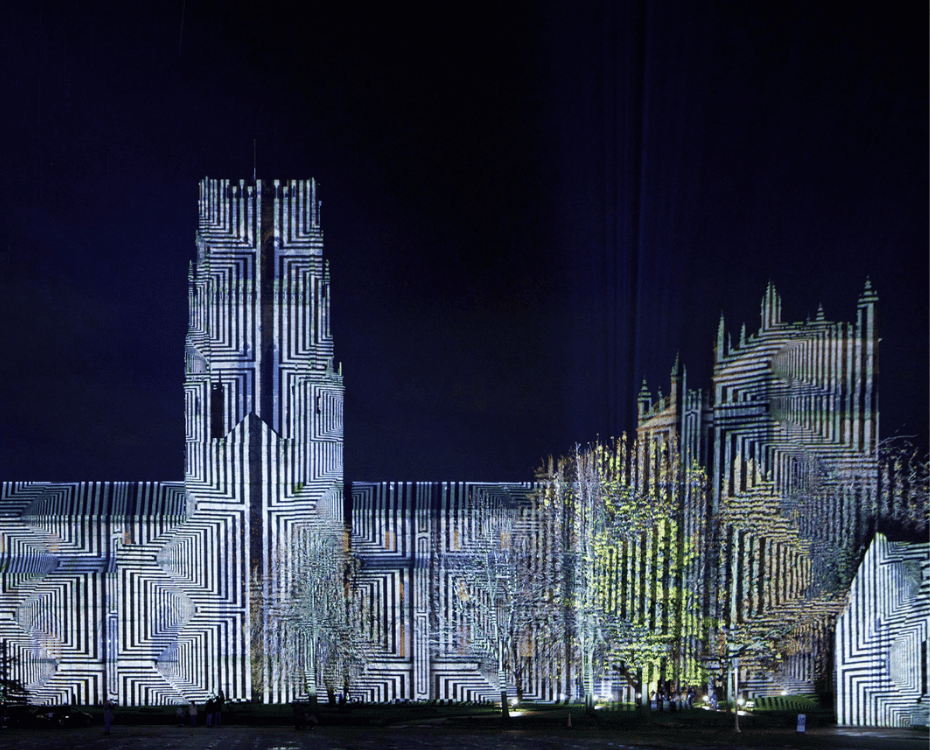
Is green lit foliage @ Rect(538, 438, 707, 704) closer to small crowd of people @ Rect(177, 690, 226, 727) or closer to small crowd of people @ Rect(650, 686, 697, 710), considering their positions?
small crowd of people @ Rect(650, 686, 697, 710)

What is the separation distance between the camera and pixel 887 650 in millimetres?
29047

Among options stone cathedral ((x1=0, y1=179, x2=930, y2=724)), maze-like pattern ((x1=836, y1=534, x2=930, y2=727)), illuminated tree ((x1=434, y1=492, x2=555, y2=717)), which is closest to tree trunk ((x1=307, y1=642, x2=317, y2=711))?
stone cathedral ((x1=0, y1=179, x2=930, y2=724))

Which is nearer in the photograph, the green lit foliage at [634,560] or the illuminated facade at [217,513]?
the green lit foliage at [634,560]

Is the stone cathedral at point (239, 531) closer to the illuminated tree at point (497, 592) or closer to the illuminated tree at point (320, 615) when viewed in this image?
the illuminated tree at point (320, 615)

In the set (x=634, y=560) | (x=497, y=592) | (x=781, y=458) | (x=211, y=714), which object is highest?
(x=781, y=458)

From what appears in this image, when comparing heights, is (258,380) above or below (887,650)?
above

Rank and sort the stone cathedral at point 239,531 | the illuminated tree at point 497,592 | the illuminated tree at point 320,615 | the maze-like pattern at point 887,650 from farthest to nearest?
the stone cathedral at point 239,531
the illuminated tree at point 320,615
the illuminated tree at point 497,592
the maze-like pattern at point 887,650

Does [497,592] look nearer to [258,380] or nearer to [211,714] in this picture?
[211,714]

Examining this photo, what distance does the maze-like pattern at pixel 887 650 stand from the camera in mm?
28750

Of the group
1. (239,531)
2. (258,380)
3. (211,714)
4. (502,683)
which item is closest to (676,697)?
(502,683)

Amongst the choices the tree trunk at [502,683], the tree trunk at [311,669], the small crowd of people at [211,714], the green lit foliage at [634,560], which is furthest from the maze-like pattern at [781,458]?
the small crowd of people at [211,714]

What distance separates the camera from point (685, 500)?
34344mm

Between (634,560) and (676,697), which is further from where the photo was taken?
(676,697)

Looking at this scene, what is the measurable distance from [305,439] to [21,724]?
48.4 feet
